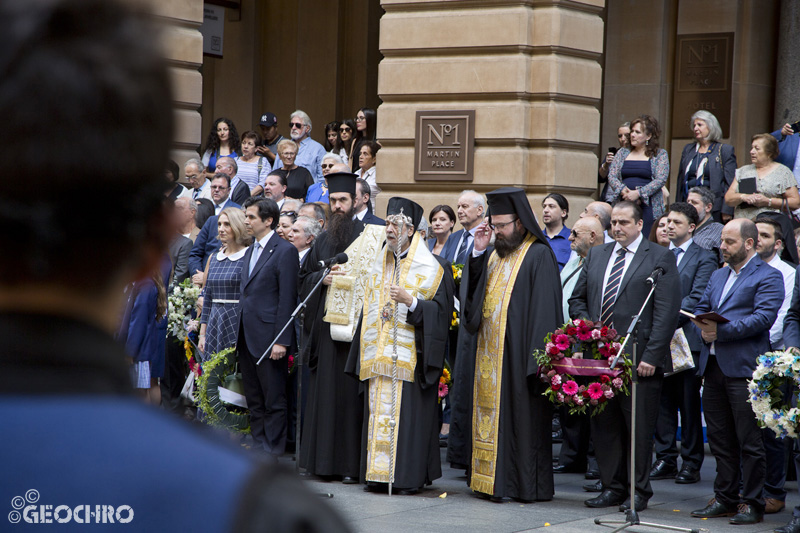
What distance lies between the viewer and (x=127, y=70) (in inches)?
38.6

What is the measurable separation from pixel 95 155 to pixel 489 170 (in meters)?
11.7

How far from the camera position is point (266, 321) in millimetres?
10156

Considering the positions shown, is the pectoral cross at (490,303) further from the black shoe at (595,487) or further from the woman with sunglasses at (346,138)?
the woman with sunglasses at (346,138)

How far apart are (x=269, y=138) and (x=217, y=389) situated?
6694mm

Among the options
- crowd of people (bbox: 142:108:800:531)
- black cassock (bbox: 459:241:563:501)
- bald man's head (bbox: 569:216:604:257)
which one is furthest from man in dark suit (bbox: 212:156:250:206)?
black cassock (bbox: 459:241:563:501)

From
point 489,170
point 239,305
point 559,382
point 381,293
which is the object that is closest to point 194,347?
point 239,305

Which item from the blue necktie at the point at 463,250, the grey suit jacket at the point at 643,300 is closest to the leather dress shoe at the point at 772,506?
the grey suit jacket at the point at 643,300

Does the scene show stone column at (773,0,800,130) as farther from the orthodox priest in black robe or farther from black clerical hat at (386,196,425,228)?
black clerical hat at (386,196,425,228)

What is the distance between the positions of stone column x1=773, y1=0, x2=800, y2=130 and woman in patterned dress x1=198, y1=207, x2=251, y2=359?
7.83m

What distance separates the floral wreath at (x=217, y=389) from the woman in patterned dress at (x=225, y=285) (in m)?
0.15

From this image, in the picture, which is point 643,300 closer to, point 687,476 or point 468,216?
point 687,476

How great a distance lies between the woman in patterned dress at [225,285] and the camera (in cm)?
1034

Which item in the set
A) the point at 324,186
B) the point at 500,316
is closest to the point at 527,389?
the point at 500,316

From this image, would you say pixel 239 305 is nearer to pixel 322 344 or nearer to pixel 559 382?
pixel 322 344
